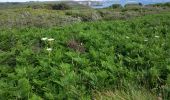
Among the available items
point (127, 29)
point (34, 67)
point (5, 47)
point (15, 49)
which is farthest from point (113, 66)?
point (127, 29)

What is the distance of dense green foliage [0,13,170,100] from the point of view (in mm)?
6375

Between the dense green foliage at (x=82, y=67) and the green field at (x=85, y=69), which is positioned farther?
the dense green foliage at (x=82, y=67)

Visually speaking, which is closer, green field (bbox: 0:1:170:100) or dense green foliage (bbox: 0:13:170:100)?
green field (bbox: 0:1:170:100)

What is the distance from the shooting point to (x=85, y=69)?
291 inches

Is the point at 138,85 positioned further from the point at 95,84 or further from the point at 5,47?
the point at 5,47

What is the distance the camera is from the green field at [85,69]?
6.25m

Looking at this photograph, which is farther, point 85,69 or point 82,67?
point 82,67

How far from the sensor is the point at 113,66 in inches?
291

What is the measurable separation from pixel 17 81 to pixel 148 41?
4.25 m

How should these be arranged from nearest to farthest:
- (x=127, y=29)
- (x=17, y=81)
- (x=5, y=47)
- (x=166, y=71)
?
(x=17, y=81)
(x=166, y=71)
(x=5, y=47)
(x=127, y=29)

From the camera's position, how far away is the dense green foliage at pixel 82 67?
6.38m

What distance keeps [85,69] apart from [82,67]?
20cm

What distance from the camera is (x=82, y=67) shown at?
298 inches

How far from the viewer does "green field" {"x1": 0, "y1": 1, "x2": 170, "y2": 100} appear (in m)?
6.25
